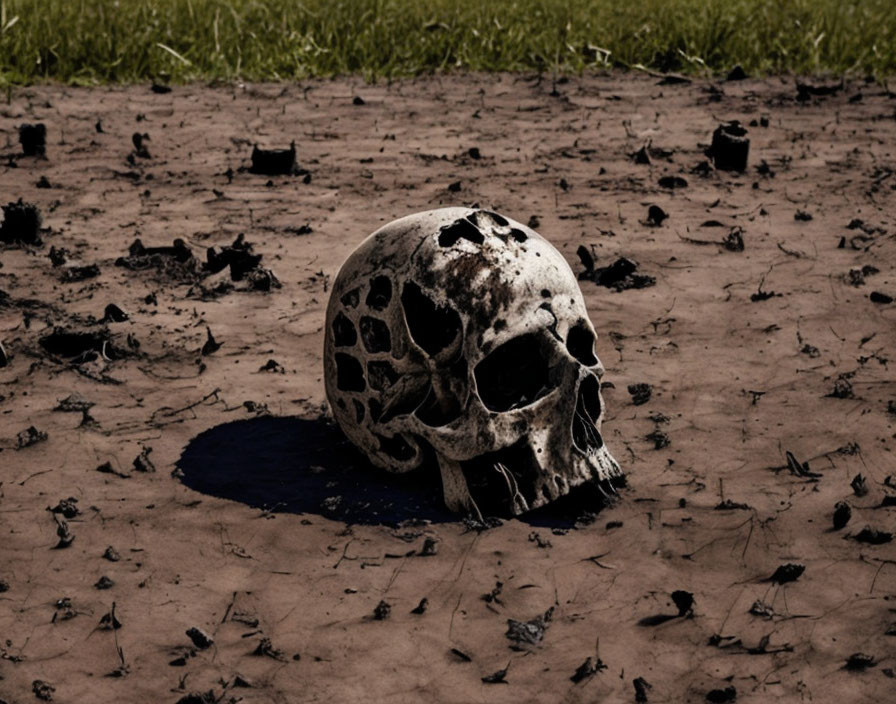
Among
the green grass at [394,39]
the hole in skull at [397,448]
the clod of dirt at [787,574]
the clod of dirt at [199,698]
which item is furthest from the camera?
the green grass at [394,39]

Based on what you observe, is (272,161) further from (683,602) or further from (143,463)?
(683,602)

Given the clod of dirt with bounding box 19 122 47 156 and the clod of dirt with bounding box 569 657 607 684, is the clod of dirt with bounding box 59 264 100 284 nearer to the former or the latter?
the clod of dirt with bounding box 19 122 47 156

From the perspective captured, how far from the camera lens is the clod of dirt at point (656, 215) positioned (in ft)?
27.0

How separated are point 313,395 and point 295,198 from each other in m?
3.00

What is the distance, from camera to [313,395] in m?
6.05

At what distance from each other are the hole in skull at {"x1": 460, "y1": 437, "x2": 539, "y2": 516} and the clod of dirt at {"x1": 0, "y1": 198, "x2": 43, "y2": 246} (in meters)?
3.93

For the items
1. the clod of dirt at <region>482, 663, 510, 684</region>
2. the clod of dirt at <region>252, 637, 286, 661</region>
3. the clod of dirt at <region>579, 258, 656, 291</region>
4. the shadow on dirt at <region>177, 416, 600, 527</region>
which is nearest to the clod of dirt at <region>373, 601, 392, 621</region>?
the clod of dirt at <region>252, 637, 286, 661</region>

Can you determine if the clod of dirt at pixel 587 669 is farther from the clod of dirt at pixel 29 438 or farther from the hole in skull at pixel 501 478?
the clod of dirt at pixel 29 438

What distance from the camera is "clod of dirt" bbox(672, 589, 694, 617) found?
4352 mm

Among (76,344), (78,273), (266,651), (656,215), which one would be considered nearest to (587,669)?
(266,651)

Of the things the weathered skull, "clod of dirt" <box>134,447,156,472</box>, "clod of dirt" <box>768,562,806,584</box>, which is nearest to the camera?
"clod of dirt" <box>768,562,806,584</box>

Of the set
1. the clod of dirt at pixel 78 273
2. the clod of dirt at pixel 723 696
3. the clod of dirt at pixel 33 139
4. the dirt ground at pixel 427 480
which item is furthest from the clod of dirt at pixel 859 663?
the clod of dirt at pixel 33 139

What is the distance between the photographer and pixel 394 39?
1255 centimetres

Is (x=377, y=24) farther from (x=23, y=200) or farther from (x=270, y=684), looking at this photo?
(x=270, y=684)
